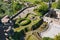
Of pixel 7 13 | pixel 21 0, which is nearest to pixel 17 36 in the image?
pixel 7 13

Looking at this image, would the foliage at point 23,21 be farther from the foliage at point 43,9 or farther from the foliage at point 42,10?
the foliage at point 43,9

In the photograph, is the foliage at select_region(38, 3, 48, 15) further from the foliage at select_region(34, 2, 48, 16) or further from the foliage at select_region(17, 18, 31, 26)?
the foliage at select_region(17, 18, 31, 26)

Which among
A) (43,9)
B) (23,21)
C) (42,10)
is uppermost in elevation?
(43,9)

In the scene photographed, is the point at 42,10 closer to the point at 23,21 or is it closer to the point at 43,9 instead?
the point at 43,9

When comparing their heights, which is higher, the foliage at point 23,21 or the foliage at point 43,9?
the foliage at point 43,9

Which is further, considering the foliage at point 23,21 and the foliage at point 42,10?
the foliage at point 42,10

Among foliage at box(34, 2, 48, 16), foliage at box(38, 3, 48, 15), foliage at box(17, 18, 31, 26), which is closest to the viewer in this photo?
foliage at box(17, 18, 31, 26)

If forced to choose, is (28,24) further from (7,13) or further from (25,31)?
(7,13)

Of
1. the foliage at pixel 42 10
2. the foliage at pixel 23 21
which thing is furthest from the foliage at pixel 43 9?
the foliage at pixel 23 21

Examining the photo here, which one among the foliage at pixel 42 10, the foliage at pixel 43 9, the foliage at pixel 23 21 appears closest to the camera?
the foliage at pixel 23 21

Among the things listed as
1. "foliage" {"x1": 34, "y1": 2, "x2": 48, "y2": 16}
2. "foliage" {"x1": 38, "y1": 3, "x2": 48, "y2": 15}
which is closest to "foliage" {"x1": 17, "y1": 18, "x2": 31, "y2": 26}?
"foliage" {"x1": 34, "y1": 2, "x2": 48, "y2": 16}

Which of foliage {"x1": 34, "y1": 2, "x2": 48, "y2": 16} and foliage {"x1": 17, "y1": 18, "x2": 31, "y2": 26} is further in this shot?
foliage {"x1": 34, "y1": 2, "x2": 48, "y2": 16}

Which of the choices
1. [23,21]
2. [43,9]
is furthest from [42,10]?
[23,21]
